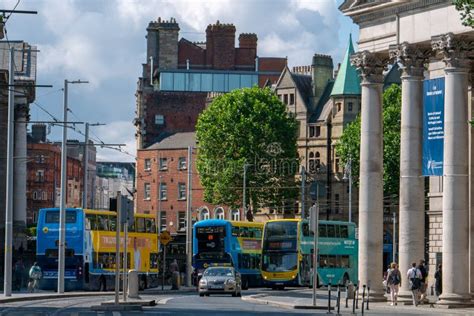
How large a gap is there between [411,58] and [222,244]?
1298 inches

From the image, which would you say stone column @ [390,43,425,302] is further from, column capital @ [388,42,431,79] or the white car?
the white car

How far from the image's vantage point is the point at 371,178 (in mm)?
59906

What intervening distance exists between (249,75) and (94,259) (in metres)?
88.5

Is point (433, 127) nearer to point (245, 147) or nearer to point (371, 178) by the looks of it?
point (371, 178)

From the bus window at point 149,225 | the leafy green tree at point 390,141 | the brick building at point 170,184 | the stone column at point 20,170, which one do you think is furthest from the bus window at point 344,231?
the brick building at point 170,184

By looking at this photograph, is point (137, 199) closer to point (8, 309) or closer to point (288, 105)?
point (288, 105)

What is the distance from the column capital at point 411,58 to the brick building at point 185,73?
10497cm

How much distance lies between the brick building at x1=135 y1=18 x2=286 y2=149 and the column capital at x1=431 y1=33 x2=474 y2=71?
10715 cm

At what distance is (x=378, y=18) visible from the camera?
60844 mm

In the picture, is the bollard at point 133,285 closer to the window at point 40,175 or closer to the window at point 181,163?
the window at point 181,163

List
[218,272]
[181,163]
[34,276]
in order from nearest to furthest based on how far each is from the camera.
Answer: [218,272], [34,276], [181,163]

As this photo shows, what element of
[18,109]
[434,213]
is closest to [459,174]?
[434,213]

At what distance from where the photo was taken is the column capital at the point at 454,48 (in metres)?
56.2

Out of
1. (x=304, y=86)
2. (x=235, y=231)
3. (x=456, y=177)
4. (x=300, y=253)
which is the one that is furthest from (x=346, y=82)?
(x=456, y=177)
